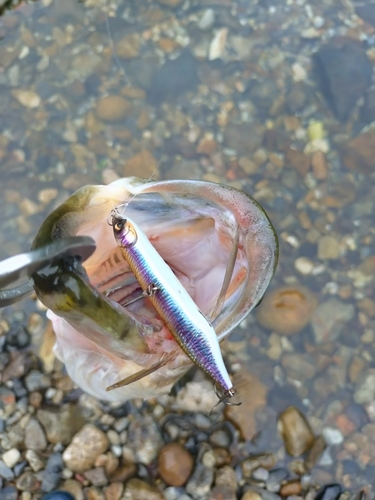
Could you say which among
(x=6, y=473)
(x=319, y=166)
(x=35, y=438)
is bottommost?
(x=6, y=473)

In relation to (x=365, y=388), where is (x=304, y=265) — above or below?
above

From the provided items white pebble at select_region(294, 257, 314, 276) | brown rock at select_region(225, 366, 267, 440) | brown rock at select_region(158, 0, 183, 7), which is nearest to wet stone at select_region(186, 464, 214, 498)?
brown rock at select_region(225, 366, 267, 440)

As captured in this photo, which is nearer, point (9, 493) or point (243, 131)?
point (9, 493)

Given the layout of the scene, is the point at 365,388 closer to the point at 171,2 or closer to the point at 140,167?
the point at 140,167

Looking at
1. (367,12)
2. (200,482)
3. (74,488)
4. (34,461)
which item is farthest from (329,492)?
(367,12)

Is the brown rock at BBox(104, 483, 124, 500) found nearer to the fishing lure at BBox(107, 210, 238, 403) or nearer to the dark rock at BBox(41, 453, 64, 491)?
the dark rock at BBox(41, 453, 64, 491)

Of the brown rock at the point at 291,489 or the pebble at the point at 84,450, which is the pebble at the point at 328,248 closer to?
the brown rock at the point at 291,489
